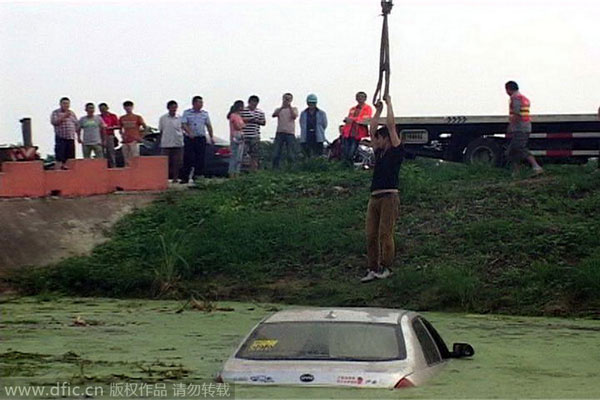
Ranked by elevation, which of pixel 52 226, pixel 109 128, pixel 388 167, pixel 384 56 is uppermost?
pixel 384 56

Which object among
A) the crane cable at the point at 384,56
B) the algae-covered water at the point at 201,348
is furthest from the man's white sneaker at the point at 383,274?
the crane cable at the point at 384,56

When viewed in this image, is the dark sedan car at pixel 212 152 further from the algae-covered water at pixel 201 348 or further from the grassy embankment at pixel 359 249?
the algae-covered water at pixel 201 348

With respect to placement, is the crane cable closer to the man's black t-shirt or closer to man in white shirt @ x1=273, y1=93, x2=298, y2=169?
the man's black t-shirt

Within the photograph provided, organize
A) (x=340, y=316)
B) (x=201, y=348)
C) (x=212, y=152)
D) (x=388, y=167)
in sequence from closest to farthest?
(x=340, y=316) < (x=201, y=348) < (x=388, y=167) < (x=212, y=152)

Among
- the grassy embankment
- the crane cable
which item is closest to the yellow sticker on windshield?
the grassy embankment

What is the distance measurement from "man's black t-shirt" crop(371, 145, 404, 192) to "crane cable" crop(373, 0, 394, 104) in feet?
3.28

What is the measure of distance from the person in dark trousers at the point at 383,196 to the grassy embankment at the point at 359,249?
36cm

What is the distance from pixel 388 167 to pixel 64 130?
380 inches

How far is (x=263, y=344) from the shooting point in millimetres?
11273

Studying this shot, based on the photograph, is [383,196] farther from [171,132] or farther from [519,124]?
[171,132]

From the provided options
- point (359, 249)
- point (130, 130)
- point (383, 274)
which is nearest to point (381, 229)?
point (383, 274)

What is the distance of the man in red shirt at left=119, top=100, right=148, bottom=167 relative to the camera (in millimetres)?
28922

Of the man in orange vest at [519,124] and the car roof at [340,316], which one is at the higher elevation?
A: the man in orange vest at [519,124]

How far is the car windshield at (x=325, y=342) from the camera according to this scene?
1100 centimetres
